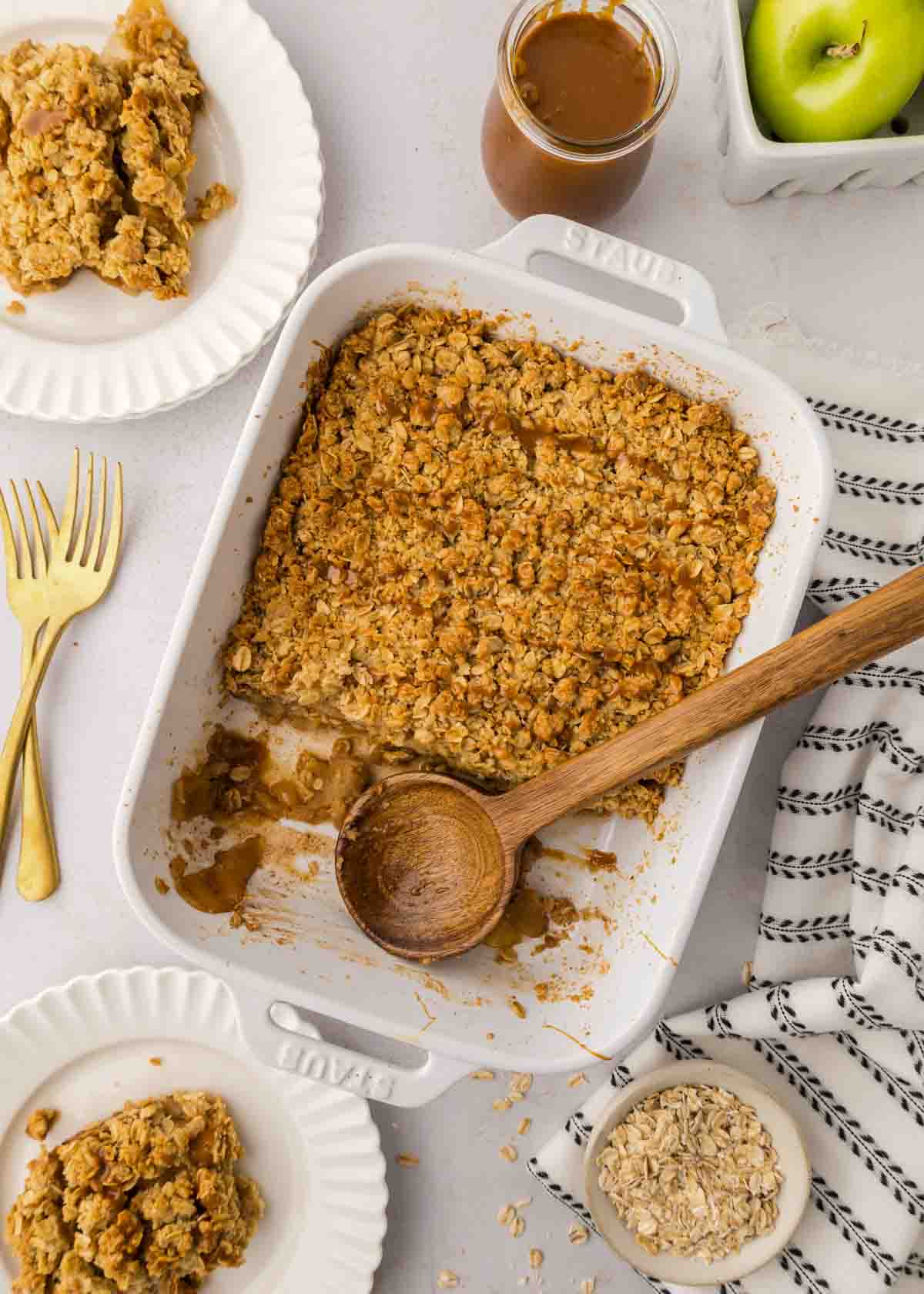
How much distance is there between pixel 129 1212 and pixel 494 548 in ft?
3.41

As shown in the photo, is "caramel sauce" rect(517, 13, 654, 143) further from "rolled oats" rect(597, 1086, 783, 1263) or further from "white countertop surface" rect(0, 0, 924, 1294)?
"rolled oats" rect(597, 1086, 783, 1263)

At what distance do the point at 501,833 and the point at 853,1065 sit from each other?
0.66 metres

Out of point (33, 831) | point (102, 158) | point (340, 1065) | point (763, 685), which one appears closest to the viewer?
point (763, 685)

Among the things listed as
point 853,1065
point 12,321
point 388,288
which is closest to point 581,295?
point 388,288

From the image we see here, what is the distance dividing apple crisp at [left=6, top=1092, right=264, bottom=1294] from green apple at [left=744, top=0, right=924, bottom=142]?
1682 millimetres

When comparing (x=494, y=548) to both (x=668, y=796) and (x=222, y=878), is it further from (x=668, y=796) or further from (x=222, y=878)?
(x=222, y=878)

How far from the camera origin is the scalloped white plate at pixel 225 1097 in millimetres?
1643

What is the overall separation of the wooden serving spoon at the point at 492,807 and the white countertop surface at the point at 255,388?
0.29m

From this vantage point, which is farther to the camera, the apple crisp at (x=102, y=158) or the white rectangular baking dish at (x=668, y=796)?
the apple crisp at (x=102, y=158)

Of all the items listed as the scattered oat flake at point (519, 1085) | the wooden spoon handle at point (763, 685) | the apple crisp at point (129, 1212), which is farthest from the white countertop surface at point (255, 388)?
the wooden spoon handle at point (763, 685)

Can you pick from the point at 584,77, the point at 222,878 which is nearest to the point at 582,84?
the point at 584,77

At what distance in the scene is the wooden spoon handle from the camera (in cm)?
133

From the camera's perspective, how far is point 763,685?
1.35 meters

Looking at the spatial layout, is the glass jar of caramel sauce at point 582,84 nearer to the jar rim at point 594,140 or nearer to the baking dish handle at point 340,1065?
the jar rim at point 594,140
